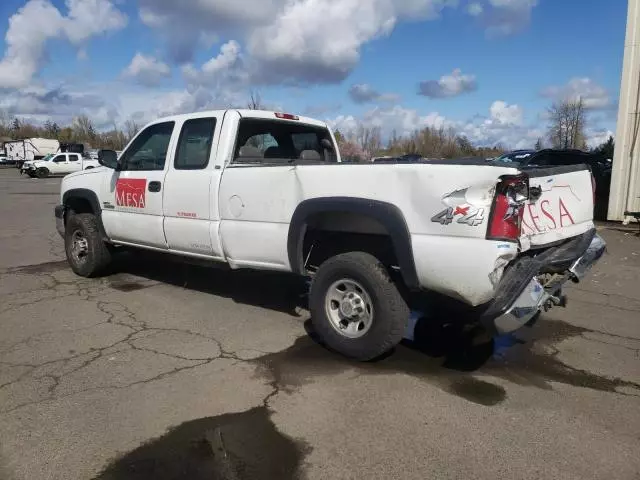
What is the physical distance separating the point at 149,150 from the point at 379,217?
3.44 m

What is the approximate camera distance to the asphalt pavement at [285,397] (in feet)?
9.67

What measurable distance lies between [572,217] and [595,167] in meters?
12.0

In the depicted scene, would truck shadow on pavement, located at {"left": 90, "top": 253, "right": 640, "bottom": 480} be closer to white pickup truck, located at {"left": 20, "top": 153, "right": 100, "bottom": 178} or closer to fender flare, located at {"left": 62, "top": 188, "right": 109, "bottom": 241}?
fender flare, located at {"left": 62, "top": 188, "right": 109, "bottom": 241}

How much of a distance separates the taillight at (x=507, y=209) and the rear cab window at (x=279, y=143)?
2594mm

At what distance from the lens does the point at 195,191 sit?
5.38 metres

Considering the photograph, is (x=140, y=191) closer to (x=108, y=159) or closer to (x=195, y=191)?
(x=108, y=159)

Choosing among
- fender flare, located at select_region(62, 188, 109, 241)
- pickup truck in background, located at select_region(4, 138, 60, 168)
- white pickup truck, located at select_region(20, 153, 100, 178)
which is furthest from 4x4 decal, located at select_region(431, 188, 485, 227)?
pickup truck in background, located at select_region(4, 138, 60, 168)

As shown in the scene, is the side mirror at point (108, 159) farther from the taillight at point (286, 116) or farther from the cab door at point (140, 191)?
the taillight at point (286, 116)

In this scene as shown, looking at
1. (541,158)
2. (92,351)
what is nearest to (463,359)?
(92,351)

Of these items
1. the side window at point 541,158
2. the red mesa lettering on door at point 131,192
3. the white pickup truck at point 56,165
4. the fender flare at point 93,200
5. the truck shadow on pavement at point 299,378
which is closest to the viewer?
the truck shadow on pavement at point 299,378

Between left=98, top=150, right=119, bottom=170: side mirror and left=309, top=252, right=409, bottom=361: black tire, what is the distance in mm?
3396

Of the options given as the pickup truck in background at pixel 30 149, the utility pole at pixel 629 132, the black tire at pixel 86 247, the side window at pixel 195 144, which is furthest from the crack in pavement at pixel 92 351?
the pickup truck in background at pixel 30 149

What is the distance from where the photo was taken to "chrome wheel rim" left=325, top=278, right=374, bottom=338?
168 inches

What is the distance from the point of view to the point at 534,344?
16.0 ft
